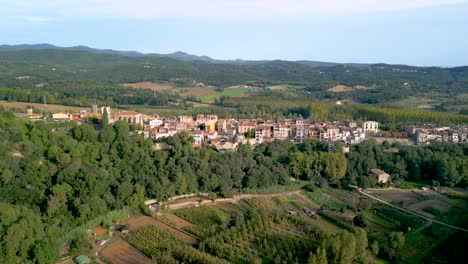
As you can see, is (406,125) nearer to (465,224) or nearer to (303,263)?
(465,224)

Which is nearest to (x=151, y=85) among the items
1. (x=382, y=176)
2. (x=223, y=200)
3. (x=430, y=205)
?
(x=382, y=176)

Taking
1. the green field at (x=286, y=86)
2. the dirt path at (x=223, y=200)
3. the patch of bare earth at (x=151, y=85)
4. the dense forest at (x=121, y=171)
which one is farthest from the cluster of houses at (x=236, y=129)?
the green field at (x=286, y=86)

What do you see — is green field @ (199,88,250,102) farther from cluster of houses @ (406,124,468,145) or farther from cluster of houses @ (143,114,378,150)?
cluster of houses @ (406,124,468,145)

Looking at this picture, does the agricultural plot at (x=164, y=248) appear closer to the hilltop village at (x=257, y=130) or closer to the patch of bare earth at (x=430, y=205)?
the patch of bare earth at (x=430, y=205)

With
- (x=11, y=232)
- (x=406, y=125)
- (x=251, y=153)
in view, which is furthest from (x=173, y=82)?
(x=11, y=232)

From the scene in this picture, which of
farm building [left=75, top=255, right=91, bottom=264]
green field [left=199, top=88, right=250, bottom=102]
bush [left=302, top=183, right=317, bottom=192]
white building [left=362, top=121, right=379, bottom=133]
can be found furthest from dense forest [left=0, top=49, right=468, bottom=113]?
farm building [left=75, top=255, right=91, bottom=264]

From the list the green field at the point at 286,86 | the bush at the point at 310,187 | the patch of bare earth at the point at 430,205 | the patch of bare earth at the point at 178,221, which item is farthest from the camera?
the green field at the point at 286,86

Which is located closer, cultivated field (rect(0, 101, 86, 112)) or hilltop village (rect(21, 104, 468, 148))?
hilltop village (rect(21, 104, 468, 148))
